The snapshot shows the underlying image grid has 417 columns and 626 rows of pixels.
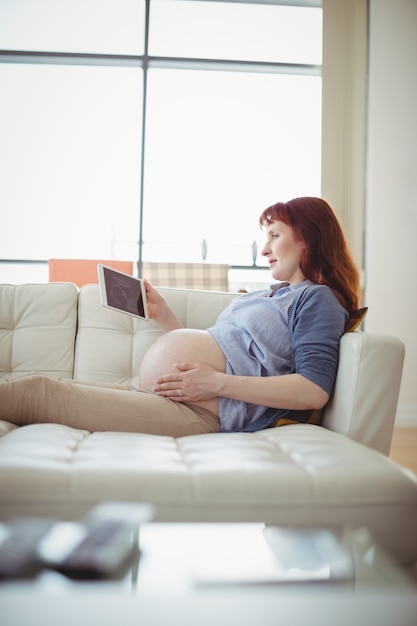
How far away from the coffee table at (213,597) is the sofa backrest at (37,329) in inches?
53.7

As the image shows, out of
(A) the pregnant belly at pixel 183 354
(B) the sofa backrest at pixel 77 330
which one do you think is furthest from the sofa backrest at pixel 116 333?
(A) the pregnant belly at pixel 183 354

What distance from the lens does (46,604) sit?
0.43 meters

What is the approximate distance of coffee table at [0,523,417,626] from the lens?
43cm

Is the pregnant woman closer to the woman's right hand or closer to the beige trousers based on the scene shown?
the beige trousers

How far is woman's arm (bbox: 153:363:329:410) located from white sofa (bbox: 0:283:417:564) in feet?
0.20

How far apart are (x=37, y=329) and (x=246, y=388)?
84 centimetres

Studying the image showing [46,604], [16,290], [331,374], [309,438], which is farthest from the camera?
[16,290]

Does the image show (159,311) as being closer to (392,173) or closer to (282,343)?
(282,343)

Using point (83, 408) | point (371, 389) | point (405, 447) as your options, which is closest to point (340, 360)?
point (371, 389)

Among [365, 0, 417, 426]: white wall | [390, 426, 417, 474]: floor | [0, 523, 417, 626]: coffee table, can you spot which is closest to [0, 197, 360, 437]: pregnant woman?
[0, 523, 417, 626]: coffee table

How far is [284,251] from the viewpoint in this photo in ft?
5.41

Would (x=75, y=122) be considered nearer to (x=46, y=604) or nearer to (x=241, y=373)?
(x=241, y=373)

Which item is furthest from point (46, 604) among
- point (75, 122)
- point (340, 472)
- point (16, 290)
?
point (75, 122)

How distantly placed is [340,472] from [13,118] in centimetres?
485
